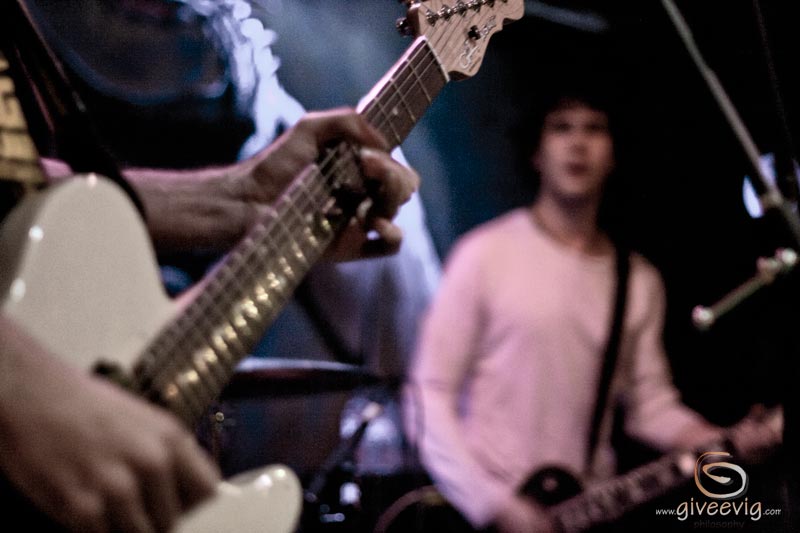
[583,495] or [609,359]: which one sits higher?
[609,359]

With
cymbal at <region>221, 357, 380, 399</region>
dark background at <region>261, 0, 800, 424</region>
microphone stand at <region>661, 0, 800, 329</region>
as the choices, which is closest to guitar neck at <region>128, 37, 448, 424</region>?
microphone stand at <region>661, 0, 800, 329</region>

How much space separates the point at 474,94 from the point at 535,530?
1502 mm

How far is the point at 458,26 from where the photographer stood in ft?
3.42

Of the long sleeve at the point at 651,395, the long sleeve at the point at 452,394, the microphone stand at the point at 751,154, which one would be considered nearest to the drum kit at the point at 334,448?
the long sleeve at the point at 452,394

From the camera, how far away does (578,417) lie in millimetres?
2229

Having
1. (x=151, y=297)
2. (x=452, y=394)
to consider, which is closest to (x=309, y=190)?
(x=151, y=297)

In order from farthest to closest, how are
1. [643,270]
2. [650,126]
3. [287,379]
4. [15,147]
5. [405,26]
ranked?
[650,126]
[643,270]
[287,379]
[405,26]
[15,147]

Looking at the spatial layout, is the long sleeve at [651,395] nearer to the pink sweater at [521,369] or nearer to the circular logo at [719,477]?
the pink sweater at [521,369]

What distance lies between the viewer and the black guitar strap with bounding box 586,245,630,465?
7.28 feet

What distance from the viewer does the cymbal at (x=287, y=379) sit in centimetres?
158

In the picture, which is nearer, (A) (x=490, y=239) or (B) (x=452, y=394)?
(B) (x=452, y=394)

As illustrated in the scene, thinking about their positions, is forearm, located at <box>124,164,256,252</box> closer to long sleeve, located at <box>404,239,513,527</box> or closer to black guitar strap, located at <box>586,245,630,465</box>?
long sleeve, located at <box>404,239,513,527</box>

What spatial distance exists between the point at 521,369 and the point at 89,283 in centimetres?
175

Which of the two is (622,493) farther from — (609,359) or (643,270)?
(643,270)
